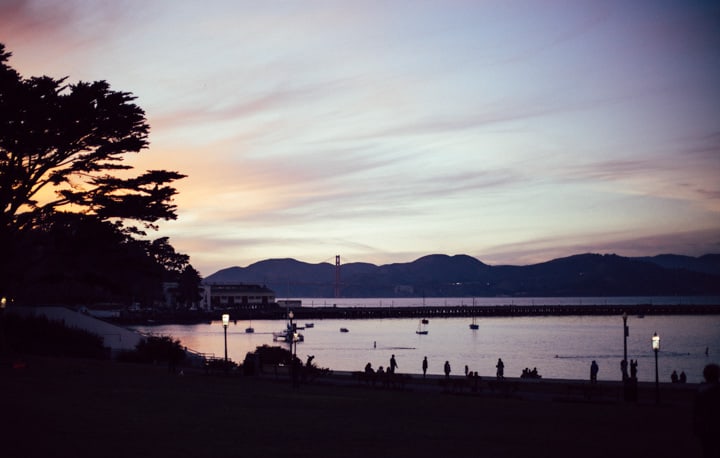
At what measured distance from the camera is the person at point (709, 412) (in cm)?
1026

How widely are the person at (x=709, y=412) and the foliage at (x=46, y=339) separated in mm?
39438

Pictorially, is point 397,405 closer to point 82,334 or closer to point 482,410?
point 482,410

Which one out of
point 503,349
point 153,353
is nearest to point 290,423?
point 153,353

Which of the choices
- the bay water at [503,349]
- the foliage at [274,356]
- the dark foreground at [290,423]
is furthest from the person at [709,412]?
the bay water at [503,349]

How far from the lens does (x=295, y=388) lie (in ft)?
108

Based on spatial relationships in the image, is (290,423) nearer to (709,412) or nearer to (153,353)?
(709,412)

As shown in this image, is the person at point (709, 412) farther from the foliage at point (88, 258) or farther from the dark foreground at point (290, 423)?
the foliage at point (88, 258)

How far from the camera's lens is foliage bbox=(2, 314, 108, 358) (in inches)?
1772

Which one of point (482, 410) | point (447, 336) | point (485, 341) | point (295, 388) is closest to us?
point (482, 410)

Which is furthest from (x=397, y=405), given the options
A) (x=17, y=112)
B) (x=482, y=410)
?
(x=17, y=112)

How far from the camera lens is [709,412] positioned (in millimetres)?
10305

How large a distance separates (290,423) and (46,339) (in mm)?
33263

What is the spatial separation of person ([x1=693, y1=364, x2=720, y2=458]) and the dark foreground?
534cm

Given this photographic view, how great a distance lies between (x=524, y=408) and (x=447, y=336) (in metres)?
152
